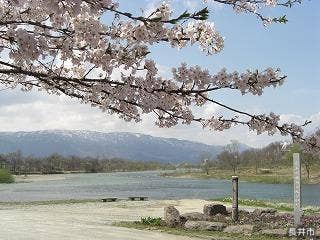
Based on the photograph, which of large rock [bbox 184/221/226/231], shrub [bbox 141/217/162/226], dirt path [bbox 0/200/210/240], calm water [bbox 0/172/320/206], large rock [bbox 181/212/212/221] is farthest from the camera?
calm water [bbox 0/172/320/206]

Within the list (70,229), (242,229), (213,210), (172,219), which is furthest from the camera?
(213,210)

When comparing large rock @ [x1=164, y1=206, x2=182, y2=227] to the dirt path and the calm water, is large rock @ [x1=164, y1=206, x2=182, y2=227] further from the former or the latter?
the calm water

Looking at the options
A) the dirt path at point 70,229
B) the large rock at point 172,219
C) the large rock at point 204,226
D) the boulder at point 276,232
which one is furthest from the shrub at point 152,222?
the boulder at point 276,232

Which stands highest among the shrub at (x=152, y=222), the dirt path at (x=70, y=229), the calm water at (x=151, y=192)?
the shrub at (x=152, y=222)

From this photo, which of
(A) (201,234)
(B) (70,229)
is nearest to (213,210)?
(A) (201,234)

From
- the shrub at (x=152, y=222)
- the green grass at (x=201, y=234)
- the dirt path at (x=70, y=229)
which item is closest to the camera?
the green grass at (x=201, y=234)

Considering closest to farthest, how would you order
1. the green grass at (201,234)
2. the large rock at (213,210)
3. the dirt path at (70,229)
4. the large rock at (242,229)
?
the green grass at (201,234), the dirt path at (70,229), the large rock at (242,229), the large rock at (213,210)

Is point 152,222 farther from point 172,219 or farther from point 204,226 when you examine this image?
point 204,226

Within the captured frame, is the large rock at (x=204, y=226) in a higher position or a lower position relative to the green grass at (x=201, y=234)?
higher

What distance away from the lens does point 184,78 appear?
5.58 m

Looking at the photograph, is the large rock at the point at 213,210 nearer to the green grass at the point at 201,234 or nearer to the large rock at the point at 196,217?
the large rock at the point at 196,217

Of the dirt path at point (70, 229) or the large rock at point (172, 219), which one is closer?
the dirt path at point (70, 229)

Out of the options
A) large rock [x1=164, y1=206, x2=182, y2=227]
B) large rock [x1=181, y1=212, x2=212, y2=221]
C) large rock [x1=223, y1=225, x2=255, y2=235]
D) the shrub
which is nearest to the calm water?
large rock [x1=181, y1=212, x2=212, y2=221]

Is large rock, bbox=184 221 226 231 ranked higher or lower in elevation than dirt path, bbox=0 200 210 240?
higher
